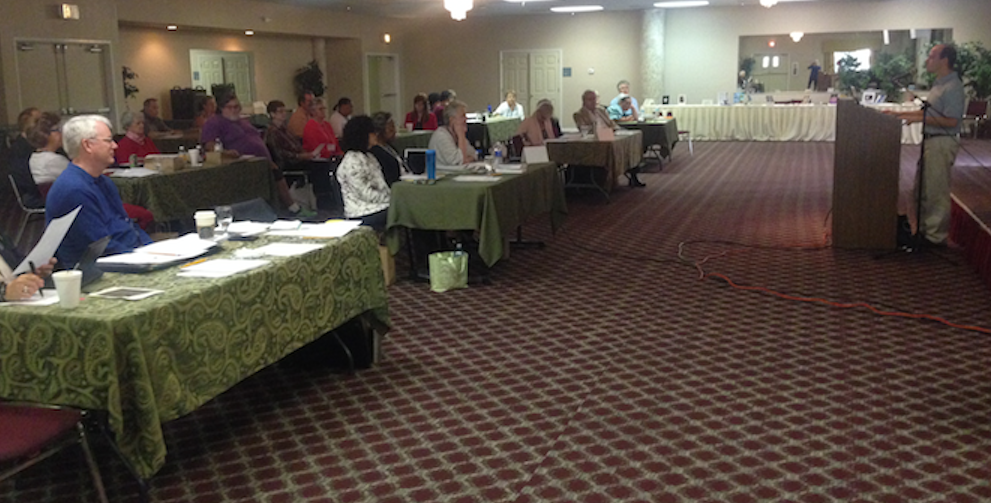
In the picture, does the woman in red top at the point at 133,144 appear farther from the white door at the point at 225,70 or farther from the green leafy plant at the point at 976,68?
the green leafy plant at the point at 976,68

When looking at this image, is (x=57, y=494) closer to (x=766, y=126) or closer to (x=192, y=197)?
(x=192, y=197)

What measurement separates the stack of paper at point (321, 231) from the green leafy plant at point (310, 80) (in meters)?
14.7

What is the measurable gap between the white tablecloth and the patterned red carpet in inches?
460

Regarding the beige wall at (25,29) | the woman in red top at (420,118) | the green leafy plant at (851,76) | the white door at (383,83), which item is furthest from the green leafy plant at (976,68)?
the beige wall at (25,29)

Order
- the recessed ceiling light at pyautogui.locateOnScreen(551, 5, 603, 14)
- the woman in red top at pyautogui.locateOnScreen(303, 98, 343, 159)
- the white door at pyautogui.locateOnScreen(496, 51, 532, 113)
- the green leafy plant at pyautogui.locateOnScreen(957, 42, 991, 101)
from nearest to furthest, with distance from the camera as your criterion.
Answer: the woman in red top at pyautogui.locateOnScreen(303, 98, 343, 159)
the green leafy plant at pyautogui.locateOnScreen(957, 42, 991, 101)
the recessed ceiling light at pyautogui.locateOnScreen(551, 5, 603, 14)
the white door at pyautogui.locateOnScreen(496, 51, 532, 113)

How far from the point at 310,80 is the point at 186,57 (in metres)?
2.93

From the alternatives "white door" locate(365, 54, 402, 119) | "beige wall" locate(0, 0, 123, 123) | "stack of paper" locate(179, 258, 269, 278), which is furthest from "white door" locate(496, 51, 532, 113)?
"stack of paper" locate(179, 258, 269, 278)

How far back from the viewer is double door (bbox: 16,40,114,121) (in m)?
10.9

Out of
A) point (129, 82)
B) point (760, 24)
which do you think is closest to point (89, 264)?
point (129, 82)

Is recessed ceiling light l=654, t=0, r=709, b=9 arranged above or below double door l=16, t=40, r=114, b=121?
above

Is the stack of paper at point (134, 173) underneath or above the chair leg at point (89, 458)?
above

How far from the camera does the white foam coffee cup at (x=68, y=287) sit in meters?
2.53

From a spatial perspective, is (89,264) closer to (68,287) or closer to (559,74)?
(68,287)

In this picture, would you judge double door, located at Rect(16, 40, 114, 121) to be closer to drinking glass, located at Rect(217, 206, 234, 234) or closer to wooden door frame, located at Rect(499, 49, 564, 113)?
drinking glass, located at Rect(217, 206, 234, 234)
